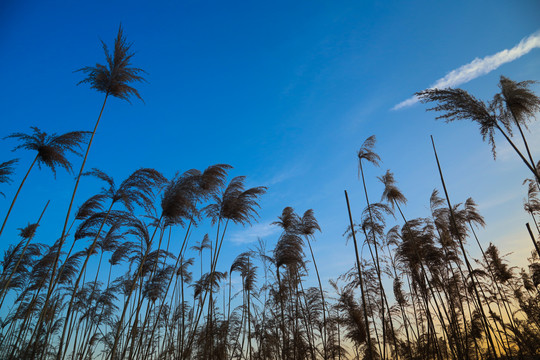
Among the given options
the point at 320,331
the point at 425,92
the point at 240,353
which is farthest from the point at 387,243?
the point at 425,92

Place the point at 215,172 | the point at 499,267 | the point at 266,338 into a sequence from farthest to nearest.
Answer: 1. the point at 499,267
2. the point at 266,338
3. the point at 215,172

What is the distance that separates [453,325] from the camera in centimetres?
730

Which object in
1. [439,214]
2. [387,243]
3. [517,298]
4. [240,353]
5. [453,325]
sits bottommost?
[240,353]

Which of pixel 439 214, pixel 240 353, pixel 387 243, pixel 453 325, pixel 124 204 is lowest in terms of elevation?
pixel 240 353

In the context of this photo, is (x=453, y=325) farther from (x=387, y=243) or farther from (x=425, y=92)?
(x=425, y=92)

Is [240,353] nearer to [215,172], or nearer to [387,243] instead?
[215,172]

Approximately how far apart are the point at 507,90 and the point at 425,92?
4.63ft

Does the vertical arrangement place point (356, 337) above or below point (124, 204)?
below

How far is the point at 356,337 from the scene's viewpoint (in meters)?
11.1

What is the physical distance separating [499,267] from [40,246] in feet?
59.4

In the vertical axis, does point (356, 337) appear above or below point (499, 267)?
below

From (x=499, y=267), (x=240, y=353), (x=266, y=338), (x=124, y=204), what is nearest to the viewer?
(x=124, y=204)

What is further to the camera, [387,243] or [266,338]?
[387,243]

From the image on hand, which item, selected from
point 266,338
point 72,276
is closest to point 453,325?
point 266,338
